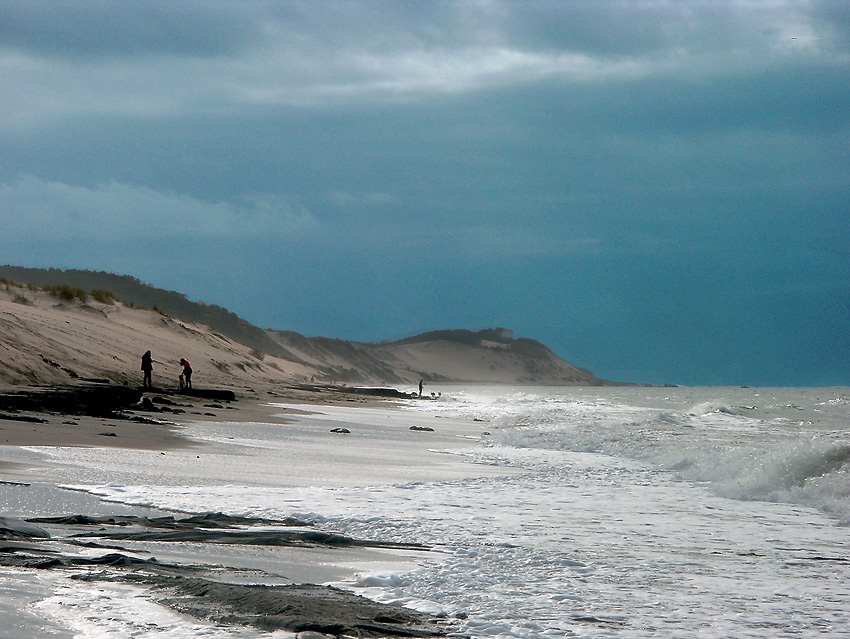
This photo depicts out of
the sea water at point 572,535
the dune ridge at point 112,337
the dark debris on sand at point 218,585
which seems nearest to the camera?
the dark debris on sand at point 218,585

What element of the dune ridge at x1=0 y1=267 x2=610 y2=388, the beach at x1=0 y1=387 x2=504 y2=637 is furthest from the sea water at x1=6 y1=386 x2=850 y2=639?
the dune ridge at x1=0 y1=267 x2=610 y2=388

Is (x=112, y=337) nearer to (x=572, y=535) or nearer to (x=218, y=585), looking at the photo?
(x=572, y=535)

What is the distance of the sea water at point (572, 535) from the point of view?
4469 mm

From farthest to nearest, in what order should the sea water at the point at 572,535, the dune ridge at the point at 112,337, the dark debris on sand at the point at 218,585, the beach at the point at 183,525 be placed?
the dune ridge at the point at 112,337, the sea water at the point at 572,535, the beach at the point at 183,525, the dark debris on sand at the point at 218,585

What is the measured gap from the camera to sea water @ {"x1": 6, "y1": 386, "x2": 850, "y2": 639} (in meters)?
4.47

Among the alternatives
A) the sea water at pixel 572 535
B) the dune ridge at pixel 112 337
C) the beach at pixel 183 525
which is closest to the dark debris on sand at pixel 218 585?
the beach at pixel 183 525

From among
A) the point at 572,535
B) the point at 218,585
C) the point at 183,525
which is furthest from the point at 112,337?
the point at 218,585

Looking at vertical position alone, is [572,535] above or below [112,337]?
below

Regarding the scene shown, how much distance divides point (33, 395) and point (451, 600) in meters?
12.0

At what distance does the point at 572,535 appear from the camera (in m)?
6.82

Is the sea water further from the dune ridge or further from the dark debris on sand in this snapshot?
the dune ridge

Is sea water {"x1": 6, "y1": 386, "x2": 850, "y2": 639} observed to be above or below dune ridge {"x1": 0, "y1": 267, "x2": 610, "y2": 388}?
below

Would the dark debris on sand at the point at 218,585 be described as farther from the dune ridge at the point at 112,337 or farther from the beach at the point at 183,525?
the dune ridge at the point at 112,337

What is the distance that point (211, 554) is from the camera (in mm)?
5500
